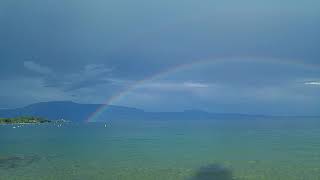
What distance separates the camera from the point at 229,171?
31203 millimetres

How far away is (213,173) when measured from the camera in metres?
29.7

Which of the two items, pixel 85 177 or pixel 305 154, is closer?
pixel 85 177

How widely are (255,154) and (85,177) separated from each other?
21.1m

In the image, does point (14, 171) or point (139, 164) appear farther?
point (139, 164)

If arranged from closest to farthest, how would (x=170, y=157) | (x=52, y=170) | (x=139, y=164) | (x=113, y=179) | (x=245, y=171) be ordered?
(x=113, y=179), (x=245, y=171), (x=52, y=170), (x=139, y=164), (x=170, y=157)

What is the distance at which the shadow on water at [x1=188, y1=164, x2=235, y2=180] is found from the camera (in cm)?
2834

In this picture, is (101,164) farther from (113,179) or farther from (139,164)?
(113,179)

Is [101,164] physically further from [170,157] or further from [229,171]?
[229,171]

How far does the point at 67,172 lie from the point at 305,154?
75.7 ft

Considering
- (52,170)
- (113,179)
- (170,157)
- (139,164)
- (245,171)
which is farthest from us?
(170,157)

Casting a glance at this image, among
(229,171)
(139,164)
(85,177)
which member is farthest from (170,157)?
(85,177)

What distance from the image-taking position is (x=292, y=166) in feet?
111

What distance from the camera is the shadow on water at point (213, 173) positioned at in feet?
93.0

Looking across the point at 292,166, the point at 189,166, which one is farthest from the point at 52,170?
the point at 292,166
